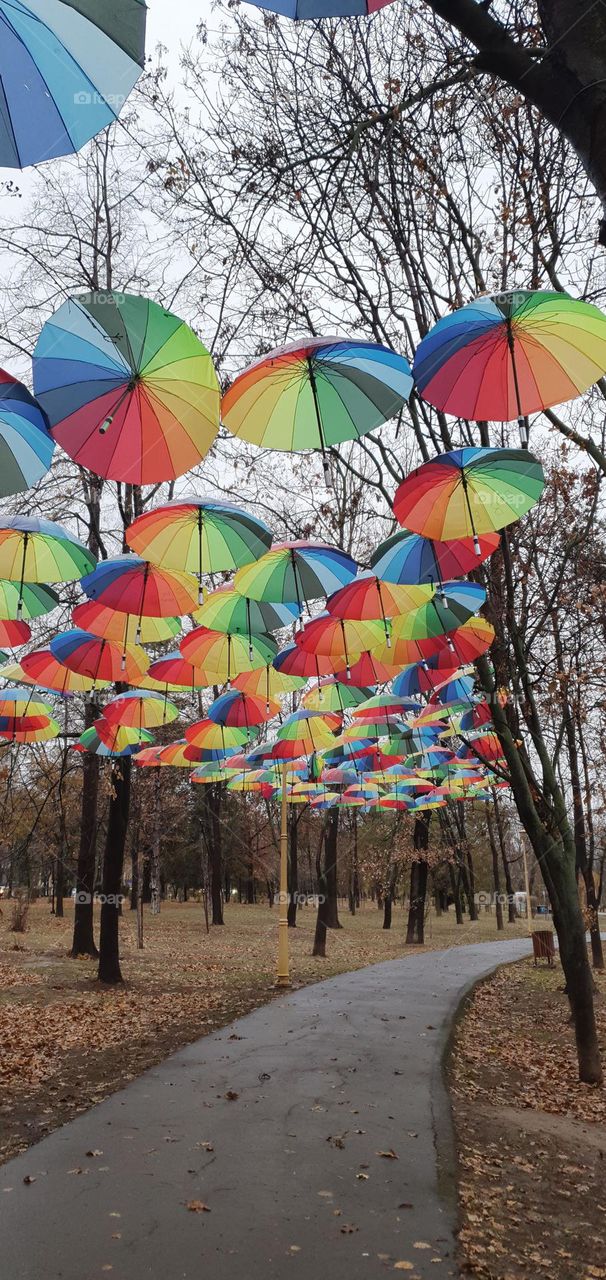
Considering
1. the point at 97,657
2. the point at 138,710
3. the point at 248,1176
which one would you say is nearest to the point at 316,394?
the point at 248,1176

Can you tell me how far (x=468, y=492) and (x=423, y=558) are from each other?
3.76 feet

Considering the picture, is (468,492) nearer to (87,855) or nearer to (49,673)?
(49,673)

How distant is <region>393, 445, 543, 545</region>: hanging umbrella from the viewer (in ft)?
19.6

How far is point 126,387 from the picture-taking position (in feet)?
15.9

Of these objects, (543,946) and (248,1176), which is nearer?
(248,1176)

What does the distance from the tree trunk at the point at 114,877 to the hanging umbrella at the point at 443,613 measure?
666cm

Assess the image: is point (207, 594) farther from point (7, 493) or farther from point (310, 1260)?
point (310, 1260)

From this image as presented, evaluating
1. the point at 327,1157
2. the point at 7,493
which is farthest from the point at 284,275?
the point at 327,1157

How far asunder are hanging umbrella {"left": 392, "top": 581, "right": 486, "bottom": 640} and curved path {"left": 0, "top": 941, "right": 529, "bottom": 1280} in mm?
4599

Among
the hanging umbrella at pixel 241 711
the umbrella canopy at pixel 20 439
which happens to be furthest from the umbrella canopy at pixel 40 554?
the hanging umbrella at pixel 241 711

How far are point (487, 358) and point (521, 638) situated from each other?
4.89m

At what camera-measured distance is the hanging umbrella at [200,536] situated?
22.5 ft

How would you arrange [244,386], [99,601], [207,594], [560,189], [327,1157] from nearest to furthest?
[244,386] < [327,1157] < [560,189] < [99,601] < [207,594]

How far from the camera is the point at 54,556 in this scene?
24.1 ft
